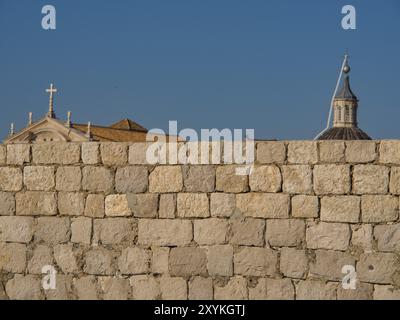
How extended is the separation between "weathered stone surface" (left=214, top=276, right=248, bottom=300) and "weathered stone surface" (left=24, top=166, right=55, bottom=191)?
1.98 metres

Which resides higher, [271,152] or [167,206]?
→ [271,152]

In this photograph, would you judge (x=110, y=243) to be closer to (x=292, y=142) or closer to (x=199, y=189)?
(x=199, y=189)

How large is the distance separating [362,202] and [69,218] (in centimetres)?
284

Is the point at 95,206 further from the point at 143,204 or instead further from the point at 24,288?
the point at 24,288

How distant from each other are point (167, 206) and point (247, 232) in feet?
2.66

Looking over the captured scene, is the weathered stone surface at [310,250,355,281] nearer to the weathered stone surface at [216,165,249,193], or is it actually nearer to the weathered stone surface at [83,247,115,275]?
the weathered stone surface at [216,165,249,193]

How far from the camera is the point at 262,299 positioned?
22.9 feet

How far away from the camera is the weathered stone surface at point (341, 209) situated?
669 centimetres

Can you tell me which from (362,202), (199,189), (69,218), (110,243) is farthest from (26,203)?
(362,202)

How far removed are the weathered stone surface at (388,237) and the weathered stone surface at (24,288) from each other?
3353mm

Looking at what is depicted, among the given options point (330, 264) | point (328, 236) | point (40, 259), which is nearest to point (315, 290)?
point (330, 264)

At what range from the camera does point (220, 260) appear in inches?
279

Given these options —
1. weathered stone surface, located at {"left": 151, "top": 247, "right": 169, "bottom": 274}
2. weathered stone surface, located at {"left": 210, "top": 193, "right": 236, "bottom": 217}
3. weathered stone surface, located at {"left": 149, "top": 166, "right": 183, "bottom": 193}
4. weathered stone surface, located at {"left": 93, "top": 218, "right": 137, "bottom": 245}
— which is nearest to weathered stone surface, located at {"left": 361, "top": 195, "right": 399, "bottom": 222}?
weathered stone surface, located at {"left": 210, "top": 193, "right": 236, "bottom": 217}

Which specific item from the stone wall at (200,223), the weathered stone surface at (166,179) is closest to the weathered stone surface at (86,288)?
the stone wall at (200,223)
